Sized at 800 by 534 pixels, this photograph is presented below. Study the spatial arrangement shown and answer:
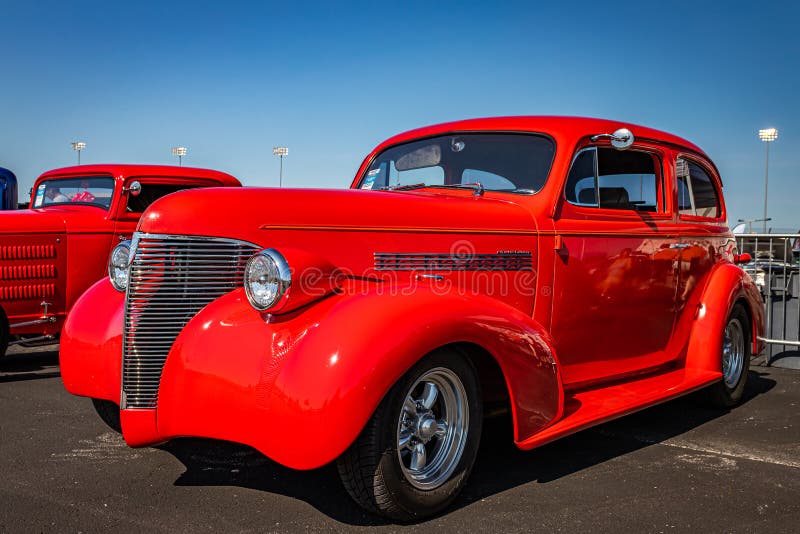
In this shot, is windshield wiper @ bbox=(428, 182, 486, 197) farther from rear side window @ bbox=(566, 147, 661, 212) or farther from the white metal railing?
the white metal railing

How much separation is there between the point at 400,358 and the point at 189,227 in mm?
1067

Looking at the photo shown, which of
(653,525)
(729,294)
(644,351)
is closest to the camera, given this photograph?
(653,525)

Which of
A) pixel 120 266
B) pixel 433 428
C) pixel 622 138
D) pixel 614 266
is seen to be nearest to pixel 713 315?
pixel 614 266

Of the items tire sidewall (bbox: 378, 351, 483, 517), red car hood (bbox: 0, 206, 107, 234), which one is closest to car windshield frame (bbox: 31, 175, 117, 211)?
red car hood (bbox: 0, 206, 107, 234)

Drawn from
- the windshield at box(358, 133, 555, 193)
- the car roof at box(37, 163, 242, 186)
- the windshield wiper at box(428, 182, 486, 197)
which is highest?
the car roof at box(37, 163, 242, 186)

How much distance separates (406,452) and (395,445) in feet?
0.88

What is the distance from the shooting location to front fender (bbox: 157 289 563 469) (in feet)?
8.73

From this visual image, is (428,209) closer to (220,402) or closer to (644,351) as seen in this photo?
(220,402)

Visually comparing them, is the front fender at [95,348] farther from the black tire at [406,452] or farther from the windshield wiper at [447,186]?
the windshield wiper at [447,186]

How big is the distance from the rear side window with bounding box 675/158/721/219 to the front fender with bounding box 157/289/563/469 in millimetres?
2429

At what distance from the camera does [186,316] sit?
308cm

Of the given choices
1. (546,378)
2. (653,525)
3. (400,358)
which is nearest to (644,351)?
(546,378)

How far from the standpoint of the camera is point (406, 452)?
10.2 feet

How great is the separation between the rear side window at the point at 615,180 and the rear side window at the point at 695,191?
0.28 m
